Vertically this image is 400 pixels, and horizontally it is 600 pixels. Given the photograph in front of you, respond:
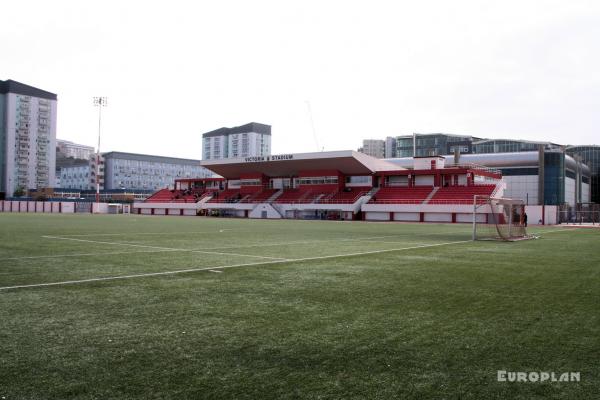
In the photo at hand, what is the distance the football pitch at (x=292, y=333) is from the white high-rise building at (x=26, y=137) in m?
149

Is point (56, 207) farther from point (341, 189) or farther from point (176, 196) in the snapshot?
point (341, 189)

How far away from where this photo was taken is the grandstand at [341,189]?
64062mm

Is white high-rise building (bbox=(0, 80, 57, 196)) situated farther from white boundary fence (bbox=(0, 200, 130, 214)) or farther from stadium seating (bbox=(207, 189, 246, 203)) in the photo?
stadium seating (bbox=(207, 189, 246, 203))

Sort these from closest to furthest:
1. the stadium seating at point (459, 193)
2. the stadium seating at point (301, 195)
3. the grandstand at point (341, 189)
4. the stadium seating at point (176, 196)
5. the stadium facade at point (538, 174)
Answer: the stadium seating at point (459, 193)
the grandstand at point (341, 189)
the stadium seating at point (301, 195)
the stadium facade at point (538, 174)
the stadium seating at point (176, 196)

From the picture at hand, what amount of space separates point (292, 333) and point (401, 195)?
2520 inches

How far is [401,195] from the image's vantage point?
68.4m

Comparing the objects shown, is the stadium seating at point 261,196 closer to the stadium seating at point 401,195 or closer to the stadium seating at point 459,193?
the stadium seating at point 401,195

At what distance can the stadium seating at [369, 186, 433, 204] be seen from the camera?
218 ft

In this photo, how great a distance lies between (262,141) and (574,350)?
7386 inches

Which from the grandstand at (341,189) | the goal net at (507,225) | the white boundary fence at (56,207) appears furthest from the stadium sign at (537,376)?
the white boundary fence at (56,207)

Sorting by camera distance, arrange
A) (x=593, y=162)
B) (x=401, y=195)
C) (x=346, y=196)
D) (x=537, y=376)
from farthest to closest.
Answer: (x=593, y=162)
(x=346, y=196)
(x=401, y=195)
(x=537, y=376)

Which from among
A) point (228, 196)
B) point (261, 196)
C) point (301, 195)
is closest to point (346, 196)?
point (301, 195)

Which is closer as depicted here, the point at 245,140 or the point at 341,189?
the point at 341,189

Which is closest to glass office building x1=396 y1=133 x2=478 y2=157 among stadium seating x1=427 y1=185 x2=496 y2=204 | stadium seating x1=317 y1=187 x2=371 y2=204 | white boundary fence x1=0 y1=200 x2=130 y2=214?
stadium seating x1=317 y1=187 x2=371 y2=204
